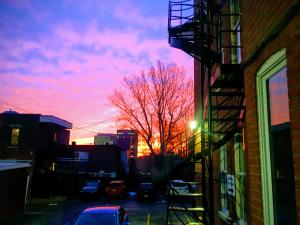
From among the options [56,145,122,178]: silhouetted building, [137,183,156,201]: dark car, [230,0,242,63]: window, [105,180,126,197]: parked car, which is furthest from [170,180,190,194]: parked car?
[56,145,122,178]: silhouetted building

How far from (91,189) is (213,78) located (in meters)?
28.0

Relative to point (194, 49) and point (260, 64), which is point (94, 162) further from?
point (260, 64)

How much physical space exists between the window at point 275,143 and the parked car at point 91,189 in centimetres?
2985

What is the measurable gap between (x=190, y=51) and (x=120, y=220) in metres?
5.55

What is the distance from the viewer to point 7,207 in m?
22.4

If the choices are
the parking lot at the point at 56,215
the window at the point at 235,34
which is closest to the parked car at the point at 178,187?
the parking lot at the point at 56,215

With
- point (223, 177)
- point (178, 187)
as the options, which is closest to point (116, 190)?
point (178, 187)

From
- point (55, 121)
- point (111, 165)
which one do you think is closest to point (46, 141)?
point (55, 121)

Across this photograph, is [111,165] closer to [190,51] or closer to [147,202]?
[147,202]

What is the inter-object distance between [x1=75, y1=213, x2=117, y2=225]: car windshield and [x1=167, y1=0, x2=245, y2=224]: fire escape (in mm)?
1885

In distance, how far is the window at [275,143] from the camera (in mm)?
4043

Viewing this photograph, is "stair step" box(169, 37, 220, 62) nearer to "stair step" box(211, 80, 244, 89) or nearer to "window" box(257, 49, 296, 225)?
"stair step" box(211, 80, 244, 89)

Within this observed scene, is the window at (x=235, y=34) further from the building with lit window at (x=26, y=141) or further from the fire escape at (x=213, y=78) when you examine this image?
the building with lit window at (x=26, y=141)

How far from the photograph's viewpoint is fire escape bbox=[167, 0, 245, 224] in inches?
277
